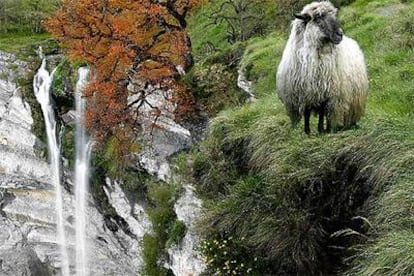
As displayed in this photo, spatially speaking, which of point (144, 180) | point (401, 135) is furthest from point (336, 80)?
point (144, 180)

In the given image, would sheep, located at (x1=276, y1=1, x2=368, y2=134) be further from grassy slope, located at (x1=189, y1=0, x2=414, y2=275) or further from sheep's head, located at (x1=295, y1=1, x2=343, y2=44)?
grassy slope, located at (x1=189, y1=0, x2=414, y2=275)

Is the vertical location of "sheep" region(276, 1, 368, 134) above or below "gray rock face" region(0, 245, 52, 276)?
above

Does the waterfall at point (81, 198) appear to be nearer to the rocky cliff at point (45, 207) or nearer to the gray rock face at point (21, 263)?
the rocky cliff at point (45, 207)

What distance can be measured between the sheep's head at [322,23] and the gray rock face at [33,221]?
9409 mm

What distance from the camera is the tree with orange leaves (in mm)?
15344

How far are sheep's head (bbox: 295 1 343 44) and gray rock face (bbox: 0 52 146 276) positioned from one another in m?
9.41

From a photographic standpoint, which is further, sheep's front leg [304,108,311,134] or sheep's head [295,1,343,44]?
sheep's front leg [304,108,311,134]

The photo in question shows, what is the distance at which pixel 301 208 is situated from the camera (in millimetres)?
7203

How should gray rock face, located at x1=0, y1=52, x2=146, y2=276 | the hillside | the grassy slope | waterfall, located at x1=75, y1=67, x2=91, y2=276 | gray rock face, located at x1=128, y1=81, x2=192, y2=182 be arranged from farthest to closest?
waterfall, located at x1=75, y1=67, x2=91, y2=276, gray rock face, located at x1=0, y1=52, x2=146, y2=276, gray rock face, located at x1=128, y1=81, x2=192, y2=182, the hillside, the grassy slope

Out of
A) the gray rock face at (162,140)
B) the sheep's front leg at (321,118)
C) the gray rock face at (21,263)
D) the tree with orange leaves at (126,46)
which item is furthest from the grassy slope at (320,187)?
the gray rock face at (21,263)

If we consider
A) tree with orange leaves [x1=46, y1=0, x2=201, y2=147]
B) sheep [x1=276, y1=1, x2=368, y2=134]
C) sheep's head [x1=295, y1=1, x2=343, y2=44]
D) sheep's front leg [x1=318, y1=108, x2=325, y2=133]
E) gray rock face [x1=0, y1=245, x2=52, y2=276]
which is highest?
tree with orange leaves [x1=46, y1=0, x2=201, y2=147]

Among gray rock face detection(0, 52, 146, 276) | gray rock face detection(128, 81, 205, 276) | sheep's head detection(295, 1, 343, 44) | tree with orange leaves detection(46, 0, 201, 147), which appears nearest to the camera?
sheep's head detection(295, 1, 343, 44)

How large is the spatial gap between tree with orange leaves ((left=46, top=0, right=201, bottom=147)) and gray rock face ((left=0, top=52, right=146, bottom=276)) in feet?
8.97

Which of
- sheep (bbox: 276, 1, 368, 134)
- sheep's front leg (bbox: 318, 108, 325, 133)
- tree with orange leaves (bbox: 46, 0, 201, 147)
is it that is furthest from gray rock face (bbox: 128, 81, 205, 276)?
sheep (bbox: 276, 1, 368, 134)
